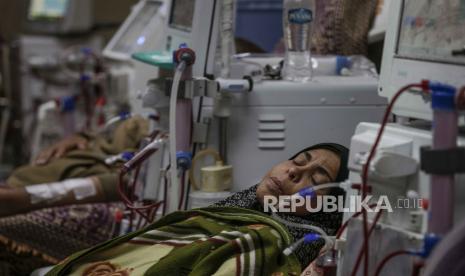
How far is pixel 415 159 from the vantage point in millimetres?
1577

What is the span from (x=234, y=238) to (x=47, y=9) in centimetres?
397

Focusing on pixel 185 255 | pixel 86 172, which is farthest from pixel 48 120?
pixel 185 255

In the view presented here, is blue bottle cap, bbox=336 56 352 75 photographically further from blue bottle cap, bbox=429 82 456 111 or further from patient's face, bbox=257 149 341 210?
blue bottle cap, bbox=429 82 456 111

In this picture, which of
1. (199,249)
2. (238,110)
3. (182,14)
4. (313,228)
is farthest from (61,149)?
(313,228)

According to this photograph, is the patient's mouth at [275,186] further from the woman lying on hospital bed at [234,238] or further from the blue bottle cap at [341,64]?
the blue bottle cap at [341,64]

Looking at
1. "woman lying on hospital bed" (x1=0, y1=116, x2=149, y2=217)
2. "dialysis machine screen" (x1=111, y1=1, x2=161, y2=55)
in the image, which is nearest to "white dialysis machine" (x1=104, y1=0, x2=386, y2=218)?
"woman lying on hospital bed" (x1=0, y1=116, x2=149, y2=217)

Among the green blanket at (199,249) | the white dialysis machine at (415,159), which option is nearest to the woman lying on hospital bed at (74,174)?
the green blanket at (199,249)

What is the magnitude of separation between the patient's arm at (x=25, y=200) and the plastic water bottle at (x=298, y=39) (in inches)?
37.7

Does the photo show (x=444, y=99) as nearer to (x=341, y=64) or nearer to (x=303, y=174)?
(x=303, y=174)

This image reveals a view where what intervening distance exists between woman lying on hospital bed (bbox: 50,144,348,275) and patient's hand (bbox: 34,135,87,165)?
1.44 m

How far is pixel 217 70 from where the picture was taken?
254cm

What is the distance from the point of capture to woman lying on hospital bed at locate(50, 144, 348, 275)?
1.90 meters

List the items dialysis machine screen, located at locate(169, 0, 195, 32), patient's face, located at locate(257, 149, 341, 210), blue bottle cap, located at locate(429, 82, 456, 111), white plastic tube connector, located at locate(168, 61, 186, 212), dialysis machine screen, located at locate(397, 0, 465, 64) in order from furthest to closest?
dialysis machine screen, located at locate(169, 0, 195, 32) < white plastic tube connector, located at locate(168, 61, 186, 212) < patient's face, located at locate(257, 149, 341, 210) < dialysis machine screen, located at locate(397, 0, 465, 64) < blue bottle cap, located at locate(429, 82, 456, 111)

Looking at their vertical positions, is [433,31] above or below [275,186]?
above
